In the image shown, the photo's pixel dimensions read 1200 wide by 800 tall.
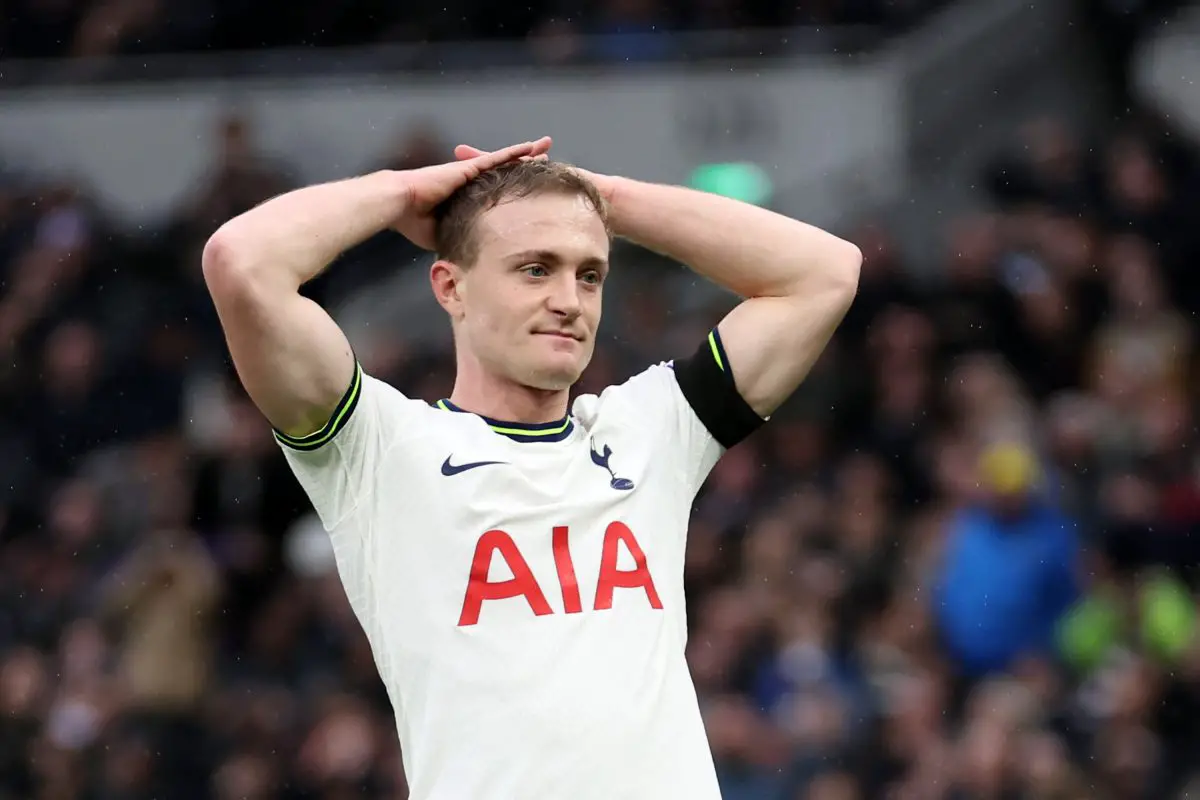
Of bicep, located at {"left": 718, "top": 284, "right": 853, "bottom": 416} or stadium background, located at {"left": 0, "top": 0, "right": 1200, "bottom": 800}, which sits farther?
stadium background, located at {"left": 0, "top": 0, "right": 1200, "bottom": 800}

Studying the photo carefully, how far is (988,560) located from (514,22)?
555 cm

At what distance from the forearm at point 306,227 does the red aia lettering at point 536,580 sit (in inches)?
27.1

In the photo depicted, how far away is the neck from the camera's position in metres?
4.30

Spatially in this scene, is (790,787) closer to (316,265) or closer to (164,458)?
(164,458)

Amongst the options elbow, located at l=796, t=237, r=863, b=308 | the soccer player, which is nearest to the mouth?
the soccer player

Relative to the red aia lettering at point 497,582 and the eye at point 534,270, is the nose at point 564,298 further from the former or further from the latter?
the red aia lettering at point 497,582

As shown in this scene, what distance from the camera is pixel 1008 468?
9227 millimetres

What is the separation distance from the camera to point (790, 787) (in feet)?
27.7

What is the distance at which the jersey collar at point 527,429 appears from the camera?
4262 millimetres

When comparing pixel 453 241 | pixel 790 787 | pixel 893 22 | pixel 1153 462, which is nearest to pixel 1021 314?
pixel 1153 462

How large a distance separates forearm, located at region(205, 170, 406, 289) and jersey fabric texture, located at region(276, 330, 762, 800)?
299 mm

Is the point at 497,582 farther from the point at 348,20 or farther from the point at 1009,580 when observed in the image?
the point at 348,20

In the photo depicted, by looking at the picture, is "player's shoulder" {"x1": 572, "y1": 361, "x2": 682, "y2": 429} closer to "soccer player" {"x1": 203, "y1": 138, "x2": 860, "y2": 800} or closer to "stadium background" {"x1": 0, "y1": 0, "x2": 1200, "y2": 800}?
"soccer player" {"x1": 203, "y1": 138, "x2": 860, "y2": 800}

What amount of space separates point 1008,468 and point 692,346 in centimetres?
214
